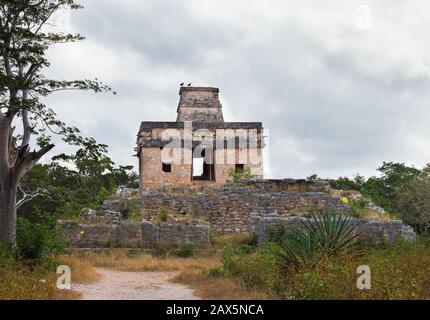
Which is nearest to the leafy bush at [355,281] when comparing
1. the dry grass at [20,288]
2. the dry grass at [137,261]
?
the dry grass at [20,288]

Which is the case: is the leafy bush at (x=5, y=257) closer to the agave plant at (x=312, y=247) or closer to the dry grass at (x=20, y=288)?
the dry grass at (x=20, y=288)

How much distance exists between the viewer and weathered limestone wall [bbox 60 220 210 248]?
16.6 m

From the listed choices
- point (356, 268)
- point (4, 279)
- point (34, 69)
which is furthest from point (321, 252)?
point (34, 69)

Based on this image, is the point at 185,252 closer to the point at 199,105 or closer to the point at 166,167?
the point at 166,167

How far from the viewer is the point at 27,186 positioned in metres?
26.4

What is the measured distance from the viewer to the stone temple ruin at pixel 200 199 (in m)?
16.7

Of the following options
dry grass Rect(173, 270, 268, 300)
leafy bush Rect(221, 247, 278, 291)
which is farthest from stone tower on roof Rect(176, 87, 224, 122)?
leafy bush Rect(221, 247, 278, 291)

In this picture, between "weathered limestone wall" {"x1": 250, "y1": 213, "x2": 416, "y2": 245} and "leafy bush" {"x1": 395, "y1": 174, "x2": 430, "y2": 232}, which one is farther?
"leafy bush" {"x1": 395, "y1": 174, "x2": 430, "y2": 232}

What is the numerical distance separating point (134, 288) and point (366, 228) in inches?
320

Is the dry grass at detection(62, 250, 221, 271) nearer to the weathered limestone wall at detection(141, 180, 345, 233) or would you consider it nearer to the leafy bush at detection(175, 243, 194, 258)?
the leafy bush at detection(175, 243, 194, 258)

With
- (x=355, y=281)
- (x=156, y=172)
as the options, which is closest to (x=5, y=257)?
(x=355, y=281)

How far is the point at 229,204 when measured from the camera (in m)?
19.5

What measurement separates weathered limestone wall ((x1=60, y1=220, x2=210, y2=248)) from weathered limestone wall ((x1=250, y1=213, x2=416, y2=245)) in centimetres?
154
